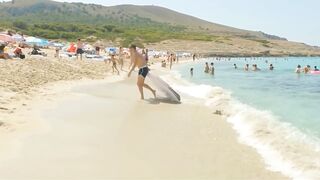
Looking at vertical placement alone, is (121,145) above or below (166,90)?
below

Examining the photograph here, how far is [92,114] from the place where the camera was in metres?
11.3

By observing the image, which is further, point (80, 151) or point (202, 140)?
point (202, 140)

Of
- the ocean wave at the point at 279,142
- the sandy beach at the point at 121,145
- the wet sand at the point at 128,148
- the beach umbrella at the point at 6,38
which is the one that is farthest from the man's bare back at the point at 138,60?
the beach umbrella at the point at 6,38

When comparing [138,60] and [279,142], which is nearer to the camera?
[279,142]

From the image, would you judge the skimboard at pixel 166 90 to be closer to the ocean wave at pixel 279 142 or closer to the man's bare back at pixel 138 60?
the man's bare back at pixel 138 60

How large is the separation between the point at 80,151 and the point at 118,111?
4627 millimetres

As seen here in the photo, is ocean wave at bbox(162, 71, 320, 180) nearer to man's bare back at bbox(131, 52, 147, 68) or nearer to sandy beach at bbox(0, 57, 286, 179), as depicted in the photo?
sandy beach at bbox(0, 57, 286, 179)

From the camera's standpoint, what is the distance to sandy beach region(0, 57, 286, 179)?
6.49 meters

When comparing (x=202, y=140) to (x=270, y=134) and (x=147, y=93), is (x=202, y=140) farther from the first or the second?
(x=147, y=93)

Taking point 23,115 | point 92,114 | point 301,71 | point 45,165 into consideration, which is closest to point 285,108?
point 92,114

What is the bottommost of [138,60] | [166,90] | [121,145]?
[121,145]

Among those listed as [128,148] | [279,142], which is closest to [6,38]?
[128,148]

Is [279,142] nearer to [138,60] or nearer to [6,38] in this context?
[138,60]

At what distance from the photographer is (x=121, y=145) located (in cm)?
805
